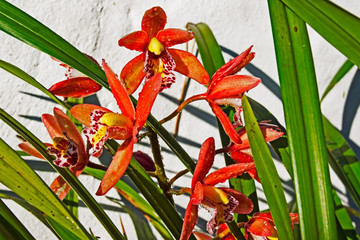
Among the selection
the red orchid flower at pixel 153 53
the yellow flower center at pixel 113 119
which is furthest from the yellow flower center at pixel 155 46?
the yellow flower center at pixel 113 119

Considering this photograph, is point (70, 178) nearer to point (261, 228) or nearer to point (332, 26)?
point (261, 228)

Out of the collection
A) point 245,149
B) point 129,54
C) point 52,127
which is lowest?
point 245,149

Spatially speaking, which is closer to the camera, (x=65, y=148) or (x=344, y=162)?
(x=65, y=148)

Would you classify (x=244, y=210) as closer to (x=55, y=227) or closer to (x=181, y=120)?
(x=55, y=227)

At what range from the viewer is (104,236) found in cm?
99

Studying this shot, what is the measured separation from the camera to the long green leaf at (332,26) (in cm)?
46

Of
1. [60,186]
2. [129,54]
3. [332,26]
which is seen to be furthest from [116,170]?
[129,54]

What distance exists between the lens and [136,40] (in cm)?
54

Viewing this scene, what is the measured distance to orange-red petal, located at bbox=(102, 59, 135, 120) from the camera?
1.57 ft

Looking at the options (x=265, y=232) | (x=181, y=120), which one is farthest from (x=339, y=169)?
(x=181, y=120)

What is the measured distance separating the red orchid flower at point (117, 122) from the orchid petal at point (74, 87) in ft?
0.16

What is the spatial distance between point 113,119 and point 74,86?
0.32ft

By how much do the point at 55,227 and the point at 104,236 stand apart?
1.40 ft

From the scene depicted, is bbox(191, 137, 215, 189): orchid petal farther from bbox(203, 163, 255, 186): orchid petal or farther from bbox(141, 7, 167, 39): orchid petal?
bbox(141, 7, 167, 39): orchid petal
